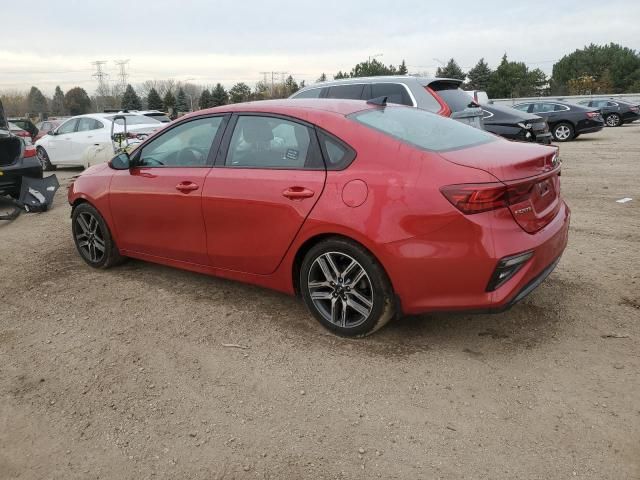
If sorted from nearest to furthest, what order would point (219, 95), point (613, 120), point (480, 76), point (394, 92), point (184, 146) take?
1. point (184, 146)
2. point (394, 92)
3. point (613, 120)
4. point (480, 76)
5. point (219, 95)

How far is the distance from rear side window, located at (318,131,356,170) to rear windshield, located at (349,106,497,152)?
0.74ft

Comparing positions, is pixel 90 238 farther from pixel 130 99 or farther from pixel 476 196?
pixel 130 99

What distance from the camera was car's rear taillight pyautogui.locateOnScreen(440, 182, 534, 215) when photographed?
2926 mm

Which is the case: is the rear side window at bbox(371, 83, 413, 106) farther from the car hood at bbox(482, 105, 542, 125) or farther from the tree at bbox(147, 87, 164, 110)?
the tree at bbox(147, 87, 164, 110)

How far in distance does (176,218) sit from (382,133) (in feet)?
6.01

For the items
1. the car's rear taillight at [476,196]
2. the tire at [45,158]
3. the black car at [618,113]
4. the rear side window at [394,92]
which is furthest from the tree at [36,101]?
the car's rear taillight at [476,196]

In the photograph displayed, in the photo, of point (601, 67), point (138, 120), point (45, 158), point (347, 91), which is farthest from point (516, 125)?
point (601, 67)

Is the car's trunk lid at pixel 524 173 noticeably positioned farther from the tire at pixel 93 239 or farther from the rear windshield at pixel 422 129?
the tire at pixel 93 239

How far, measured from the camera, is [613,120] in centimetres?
2564

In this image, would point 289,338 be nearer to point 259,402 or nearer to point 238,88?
point 259,402

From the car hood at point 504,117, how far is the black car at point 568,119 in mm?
5056

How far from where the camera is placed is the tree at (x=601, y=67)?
5700 centimetres

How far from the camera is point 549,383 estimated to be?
2.96 metres

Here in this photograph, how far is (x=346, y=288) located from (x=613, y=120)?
88.0 ft
